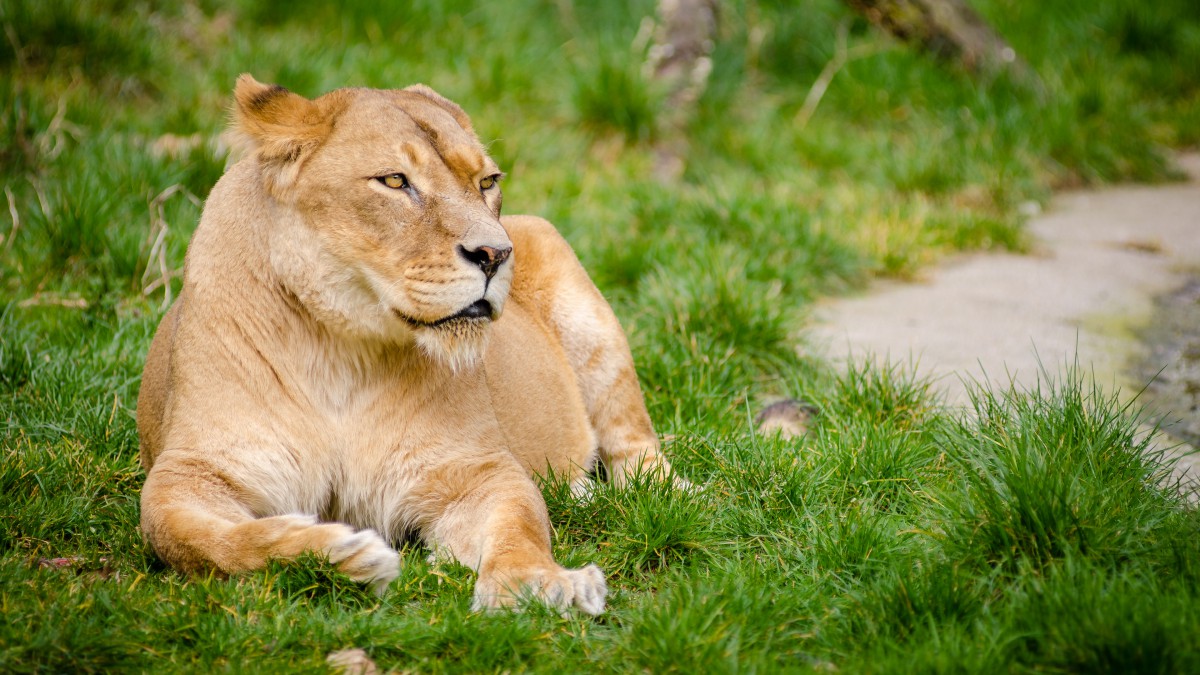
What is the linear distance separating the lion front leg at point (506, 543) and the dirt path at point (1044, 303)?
180 centimetres

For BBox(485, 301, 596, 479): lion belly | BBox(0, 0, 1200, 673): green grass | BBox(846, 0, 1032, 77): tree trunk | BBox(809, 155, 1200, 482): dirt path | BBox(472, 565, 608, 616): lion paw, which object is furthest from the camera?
BBox(846, 0, 1032, 77): tree trunk

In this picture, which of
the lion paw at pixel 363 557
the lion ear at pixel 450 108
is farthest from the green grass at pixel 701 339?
the lion ear at pixel 450 108

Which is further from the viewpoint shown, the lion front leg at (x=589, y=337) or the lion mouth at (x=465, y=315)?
the lion front leg at (x=589, y=337)

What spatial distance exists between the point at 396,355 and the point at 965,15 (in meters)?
6.33

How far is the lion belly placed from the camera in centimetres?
407

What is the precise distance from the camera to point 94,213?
5691mm

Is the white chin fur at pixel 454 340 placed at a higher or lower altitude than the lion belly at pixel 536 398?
higher

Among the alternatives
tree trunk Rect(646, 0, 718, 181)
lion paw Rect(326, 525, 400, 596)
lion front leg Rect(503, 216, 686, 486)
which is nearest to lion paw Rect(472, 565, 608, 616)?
lion paw Rect(326, 525, 400, 596)

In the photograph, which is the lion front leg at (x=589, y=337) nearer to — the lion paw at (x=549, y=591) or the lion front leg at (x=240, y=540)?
the lion paw at (x=549, y=591)

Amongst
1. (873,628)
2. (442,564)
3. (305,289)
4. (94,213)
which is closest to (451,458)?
(442,564)

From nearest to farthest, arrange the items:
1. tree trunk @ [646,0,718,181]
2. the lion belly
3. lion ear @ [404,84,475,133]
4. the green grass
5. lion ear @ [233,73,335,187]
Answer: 1. the green grass
2. lion ear @ [233,73,335,187]
3. lion ear @ [404,84,475,133]
4. the lion belly
5. tree trunk @ [646,0,718,181]

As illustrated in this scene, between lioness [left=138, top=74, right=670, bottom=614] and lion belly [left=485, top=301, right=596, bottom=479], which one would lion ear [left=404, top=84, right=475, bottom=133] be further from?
lion belly [left=485, top=301, right=596, bottom=479]

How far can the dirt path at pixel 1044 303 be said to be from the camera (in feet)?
17.1

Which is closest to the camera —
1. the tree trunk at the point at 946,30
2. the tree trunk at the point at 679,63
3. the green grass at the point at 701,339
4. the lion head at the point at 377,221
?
the green grass at the point at 701,339
